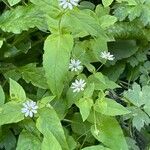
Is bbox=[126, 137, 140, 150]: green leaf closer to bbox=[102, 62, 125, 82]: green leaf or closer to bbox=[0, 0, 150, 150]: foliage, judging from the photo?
bbox=[0, 0, 150, 150]: foliage

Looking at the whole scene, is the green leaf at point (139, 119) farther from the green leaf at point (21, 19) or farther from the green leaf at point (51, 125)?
the green leaf at point (21, 19)

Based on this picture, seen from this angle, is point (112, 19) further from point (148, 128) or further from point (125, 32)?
point (148, 128)

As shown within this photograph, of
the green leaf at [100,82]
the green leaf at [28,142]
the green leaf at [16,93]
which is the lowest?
the green leaf at [28,142]

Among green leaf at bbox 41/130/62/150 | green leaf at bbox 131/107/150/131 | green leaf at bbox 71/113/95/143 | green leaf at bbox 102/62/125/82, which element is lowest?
green leaf at bbox 102/62/125/82

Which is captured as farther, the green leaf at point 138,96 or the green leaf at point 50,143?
the green leaf at point 138,96

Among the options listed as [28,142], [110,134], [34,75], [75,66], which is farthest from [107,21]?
[28,142]

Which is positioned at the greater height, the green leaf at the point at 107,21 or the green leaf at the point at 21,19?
the green leaf at the point at 21,19

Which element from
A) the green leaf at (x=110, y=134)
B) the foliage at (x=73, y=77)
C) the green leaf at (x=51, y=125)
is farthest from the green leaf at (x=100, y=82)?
the green leaf at (x=51, y=125)

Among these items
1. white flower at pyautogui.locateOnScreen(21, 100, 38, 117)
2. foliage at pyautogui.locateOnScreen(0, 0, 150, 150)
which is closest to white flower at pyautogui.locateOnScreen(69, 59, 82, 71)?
foliage at pyautogui.locateOnScreen(0, 0, 150, 150)
